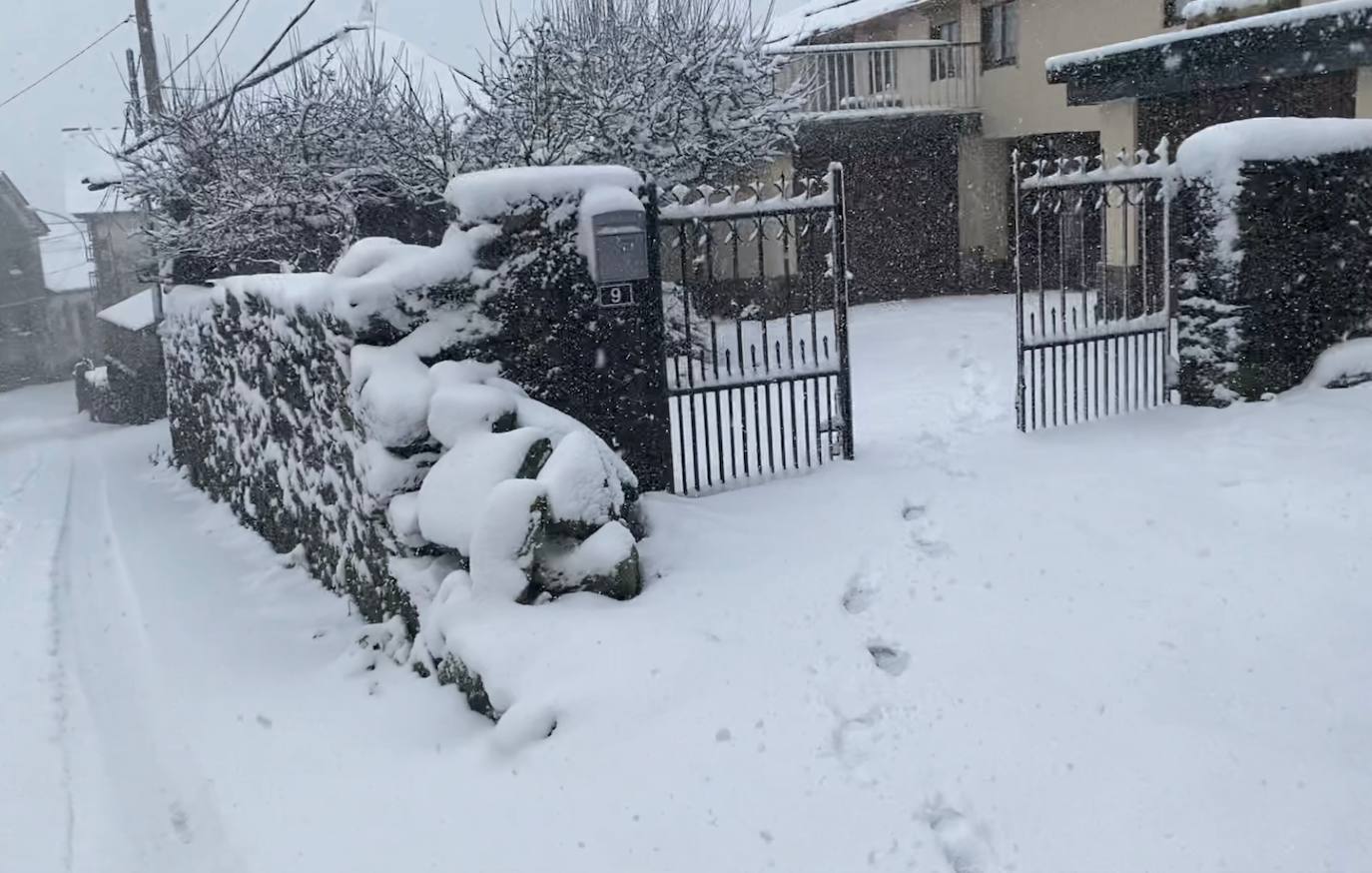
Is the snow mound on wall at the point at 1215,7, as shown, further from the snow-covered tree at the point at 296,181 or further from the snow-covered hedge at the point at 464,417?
the snow-covered hedge at the point at 464,417

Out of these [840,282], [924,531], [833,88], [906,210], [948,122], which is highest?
[833,88]

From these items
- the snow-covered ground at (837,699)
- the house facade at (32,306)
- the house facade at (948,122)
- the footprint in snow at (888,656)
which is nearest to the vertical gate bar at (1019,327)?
the snow-covered ground at (837,699)

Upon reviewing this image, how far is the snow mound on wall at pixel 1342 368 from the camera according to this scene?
25.2 ft

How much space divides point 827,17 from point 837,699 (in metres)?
21.6

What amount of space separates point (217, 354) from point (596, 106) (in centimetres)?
517

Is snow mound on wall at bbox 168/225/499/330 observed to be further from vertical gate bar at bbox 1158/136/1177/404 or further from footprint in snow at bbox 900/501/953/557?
vertical gate bar at bbox 1158/136/1177/404

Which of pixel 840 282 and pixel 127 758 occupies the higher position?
pixel 840 282

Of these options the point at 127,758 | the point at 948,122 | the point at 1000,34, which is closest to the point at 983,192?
the point at 948,122

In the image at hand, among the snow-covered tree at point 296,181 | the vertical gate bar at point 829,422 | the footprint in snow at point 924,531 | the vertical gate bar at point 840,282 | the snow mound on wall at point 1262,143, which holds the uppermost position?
the snow-covered tree at point 296,181

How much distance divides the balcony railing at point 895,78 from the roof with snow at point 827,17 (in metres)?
0.77

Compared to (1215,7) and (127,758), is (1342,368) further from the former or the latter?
(127,758)

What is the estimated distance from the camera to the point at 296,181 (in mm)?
13484

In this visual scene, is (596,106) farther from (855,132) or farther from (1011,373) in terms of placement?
(855,132)

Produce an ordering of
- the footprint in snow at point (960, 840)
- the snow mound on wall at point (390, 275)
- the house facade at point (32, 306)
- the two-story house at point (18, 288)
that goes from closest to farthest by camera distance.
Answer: the footprint in snow at point (960, 840) → the snow mound on wall at point (390, 275) → the two-story house at point (18, 288) → the house facade at point (32, 306)
